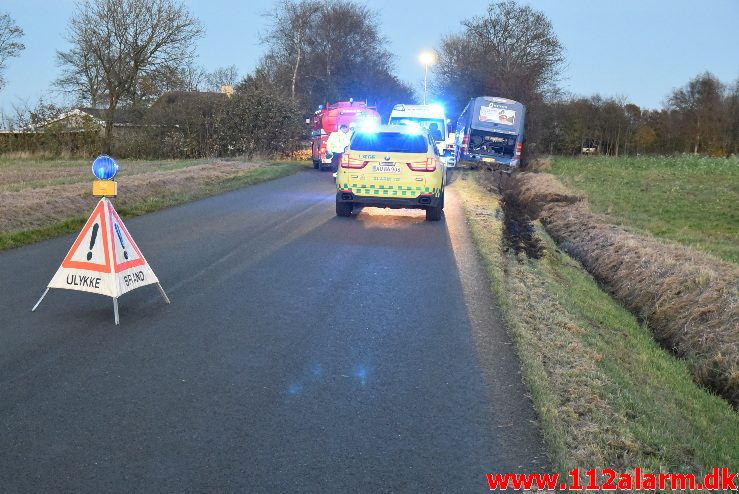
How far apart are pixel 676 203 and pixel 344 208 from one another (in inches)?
418

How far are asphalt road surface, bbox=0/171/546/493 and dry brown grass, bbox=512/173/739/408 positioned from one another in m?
2.20

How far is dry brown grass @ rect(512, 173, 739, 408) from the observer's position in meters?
7.33

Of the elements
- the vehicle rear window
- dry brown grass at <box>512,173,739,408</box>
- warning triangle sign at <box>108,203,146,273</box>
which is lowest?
dry brown grass at <box>512,173,739,408</box>

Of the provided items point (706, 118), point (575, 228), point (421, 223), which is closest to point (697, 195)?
point (575, 228)

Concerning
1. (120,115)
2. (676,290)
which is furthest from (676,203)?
(120,115)

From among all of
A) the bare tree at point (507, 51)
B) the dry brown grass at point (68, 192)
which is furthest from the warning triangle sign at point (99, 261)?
the bare tree at point (507, 51)

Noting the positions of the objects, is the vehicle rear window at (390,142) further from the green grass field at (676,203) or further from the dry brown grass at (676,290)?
the green grass field at (676,203)

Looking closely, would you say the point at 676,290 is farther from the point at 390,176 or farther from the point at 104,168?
the point at 104,168

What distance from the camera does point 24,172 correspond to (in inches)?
989

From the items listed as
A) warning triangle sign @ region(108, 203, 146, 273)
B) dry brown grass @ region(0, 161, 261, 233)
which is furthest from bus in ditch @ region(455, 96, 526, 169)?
warning triangle sign @ region(108, 203, 146, 273)

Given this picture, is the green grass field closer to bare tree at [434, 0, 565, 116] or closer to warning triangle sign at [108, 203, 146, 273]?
warning triangle sign at [108, 203, 146, 273]

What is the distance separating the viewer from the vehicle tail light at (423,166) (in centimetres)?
1434

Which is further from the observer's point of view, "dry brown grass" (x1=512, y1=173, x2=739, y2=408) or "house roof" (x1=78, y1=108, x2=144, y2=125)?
"house roof" (x1=78, y1=108, x2=144, y2=125)

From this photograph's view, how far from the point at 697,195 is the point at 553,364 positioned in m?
19.0
